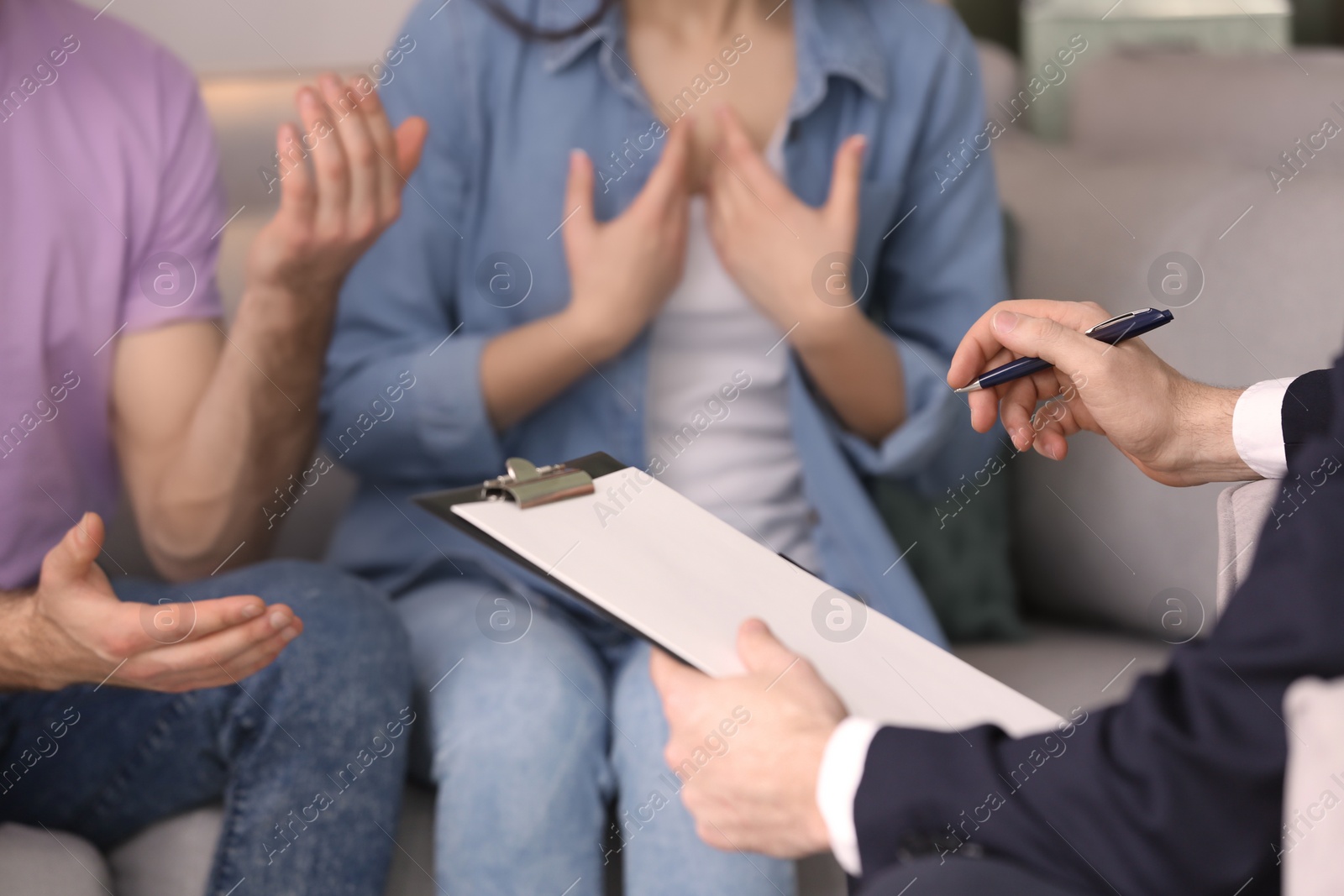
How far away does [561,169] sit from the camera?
3.51 ft

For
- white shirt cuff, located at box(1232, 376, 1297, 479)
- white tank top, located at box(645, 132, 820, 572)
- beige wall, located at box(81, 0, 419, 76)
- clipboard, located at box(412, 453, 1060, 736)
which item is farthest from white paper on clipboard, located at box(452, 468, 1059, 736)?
beige wall, located at box(81, 0, 419, 76)

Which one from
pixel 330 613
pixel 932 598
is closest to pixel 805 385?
pixel 932 598

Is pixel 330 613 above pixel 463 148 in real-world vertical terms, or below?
below

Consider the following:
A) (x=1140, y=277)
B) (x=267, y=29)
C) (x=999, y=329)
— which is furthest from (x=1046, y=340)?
(x=267, y=29)

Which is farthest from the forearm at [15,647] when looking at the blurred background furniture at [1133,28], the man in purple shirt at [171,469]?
the blurred background furniture at [1133,28]

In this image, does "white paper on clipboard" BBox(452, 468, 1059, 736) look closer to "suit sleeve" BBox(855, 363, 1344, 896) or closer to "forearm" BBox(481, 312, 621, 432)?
"suit sleeve" BBox(855, 363, 1344, 896)

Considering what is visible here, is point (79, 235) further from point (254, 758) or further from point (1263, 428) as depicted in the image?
point (1263, 428)

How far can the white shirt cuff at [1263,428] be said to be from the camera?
2.42 feet

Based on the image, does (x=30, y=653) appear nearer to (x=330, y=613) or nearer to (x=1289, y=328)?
(x=330, y=613)

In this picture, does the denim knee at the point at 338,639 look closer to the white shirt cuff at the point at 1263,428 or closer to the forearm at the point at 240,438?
the forearm at the point at 240,438

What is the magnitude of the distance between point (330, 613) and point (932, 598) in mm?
618

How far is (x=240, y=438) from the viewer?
97 centimetres

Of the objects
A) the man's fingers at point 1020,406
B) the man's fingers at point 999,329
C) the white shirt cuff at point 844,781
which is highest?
the man's fingers at point 999,329

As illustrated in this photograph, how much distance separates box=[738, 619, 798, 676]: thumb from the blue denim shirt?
18.1 inches
